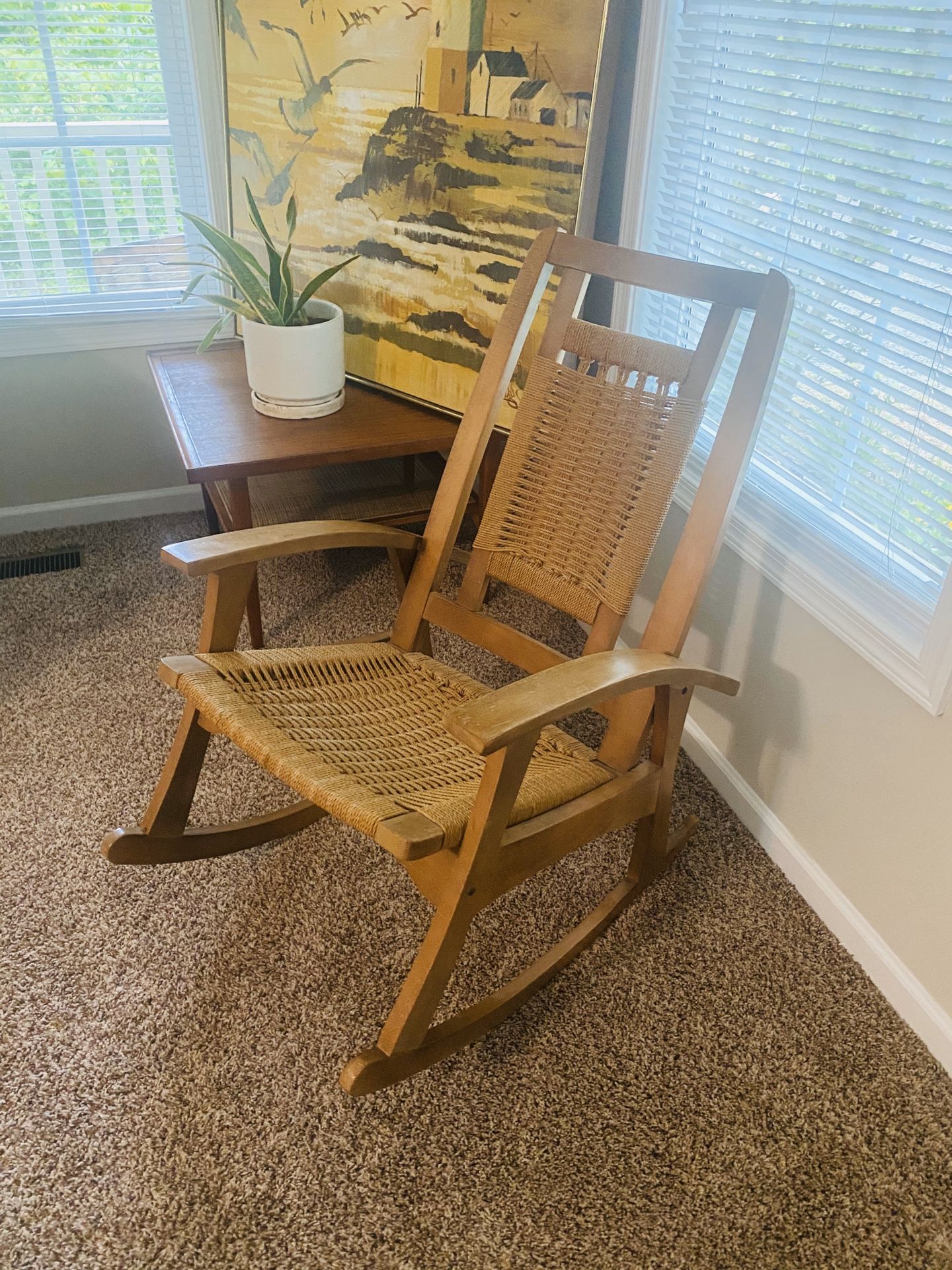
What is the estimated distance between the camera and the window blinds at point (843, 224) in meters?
1.21

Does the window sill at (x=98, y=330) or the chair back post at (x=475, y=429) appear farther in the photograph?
the window sill at (x=98, y=330)

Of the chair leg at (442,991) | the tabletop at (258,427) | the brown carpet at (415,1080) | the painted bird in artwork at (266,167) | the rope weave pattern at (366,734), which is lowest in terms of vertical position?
the brown carpet at (415,1080)

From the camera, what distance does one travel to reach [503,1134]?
124 cm

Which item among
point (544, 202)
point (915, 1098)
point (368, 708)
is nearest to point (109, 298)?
point (544, 202)

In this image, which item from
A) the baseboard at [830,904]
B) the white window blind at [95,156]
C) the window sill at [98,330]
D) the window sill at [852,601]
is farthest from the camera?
the window sill at [98,330]

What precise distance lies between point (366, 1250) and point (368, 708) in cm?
72

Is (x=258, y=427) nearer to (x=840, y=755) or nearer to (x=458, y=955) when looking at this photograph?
(x=458, y=955)

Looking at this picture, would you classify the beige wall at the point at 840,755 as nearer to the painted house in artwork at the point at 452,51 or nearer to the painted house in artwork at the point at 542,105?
the painted house in artwork at the point at 542,105

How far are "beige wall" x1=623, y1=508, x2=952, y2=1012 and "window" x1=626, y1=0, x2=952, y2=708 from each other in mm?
79

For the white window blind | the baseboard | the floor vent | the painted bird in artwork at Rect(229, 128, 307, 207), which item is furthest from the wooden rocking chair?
the floor vent

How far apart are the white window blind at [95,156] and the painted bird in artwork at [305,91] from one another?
360mm

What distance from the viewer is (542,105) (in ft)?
5.61

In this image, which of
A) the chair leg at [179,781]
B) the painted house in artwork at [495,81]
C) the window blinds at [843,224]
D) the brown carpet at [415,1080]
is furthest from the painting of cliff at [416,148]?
the brown carpet at [415,1080]

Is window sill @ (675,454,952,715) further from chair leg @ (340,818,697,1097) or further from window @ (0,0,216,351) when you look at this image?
window @ (0,0,216,351)
